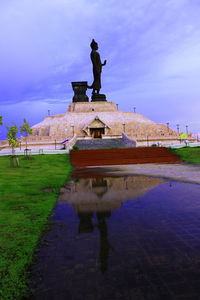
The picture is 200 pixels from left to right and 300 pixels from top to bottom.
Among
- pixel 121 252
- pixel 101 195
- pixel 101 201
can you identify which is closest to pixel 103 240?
pixel 121 252

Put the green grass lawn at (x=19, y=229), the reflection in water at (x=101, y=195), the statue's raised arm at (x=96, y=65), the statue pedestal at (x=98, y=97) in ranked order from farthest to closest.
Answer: the statue pedestal at (x=98, y=97) → the statue's raised arm at (x=96, y=65) → the reflection in water at (x=101, y=195) → the green grass lawn at (x=19, y=229)

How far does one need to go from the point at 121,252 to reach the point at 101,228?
144 cm

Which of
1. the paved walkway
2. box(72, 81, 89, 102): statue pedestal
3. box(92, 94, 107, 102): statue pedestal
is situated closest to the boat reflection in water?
Answer: the paved walkway

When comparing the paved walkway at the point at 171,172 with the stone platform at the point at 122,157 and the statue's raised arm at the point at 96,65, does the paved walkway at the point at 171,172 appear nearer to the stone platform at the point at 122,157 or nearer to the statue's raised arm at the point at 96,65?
the stone platform at the point at 122,157

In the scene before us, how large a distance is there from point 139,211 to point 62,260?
11.6 ft

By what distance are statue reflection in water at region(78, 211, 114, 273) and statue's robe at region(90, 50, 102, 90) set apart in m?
53.4

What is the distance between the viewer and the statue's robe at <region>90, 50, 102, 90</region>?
55844 millimetres

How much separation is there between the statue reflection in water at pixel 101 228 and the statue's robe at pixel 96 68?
5341 cm

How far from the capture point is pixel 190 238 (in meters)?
5.08

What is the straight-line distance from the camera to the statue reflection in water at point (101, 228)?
14.1 ft

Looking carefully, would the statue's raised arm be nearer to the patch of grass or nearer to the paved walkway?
the patch of grass

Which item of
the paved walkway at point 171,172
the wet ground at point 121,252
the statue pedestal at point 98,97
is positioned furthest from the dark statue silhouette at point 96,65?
the wet ground at point 121,252

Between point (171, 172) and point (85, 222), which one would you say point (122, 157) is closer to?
point (171, 172)

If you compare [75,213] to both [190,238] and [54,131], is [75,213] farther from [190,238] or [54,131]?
[54,131]
